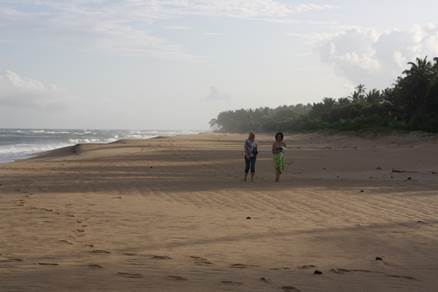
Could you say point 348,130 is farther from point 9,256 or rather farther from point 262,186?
point 9,256

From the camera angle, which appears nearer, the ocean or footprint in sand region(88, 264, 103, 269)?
footprint in sand region(88, 264, 103, 269)

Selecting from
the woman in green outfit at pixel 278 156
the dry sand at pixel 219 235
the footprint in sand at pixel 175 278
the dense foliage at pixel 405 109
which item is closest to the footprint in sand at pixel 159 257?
the dry sand at pixel 219 235

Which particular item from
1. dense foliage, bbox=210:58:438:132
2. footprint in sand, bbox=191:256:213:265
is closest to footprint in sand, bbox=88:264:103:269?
footprint in sand, bbox=191:256:213:265

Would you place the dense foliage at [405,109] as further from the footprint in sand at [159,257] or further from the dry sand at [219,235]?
the footprint in sand at [159,257]

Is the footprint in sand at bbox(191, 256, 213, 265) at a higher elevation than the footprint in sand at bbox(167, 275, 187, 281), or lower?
lower

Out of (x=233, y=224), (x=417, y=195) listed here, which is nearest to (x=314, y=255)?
(x=233, y=224)

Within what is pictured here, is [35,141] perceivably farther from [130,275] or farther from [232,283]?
[232,283]

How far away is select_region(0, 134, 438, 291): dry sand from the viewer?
6.03 m

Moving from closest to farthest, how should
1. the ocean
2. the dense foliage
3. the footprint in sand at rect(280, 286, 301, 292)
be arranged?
the footprint in sand at rect(280, 286, 301, 292) → the ocean → the dense foliage

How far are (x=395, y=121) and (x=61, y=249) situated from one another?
2059 inches

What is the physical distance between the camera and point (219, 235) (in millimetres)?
8664

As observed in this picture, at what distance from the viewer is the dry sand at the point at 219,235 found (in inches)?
237

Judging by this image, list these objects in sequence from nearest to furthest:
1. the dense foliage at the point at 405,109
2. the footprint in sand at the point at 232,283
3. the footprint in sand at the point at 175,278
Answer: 1. the footprint in sand at the point at 232,283
2. the footprint in sand at the point at 175,278
3. the dense foliage at the point at 405,109

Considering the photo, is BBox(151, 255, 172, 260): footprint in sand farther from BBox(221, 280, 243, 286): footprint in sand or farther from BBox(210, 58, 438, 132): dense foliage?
BBox(210, 58, 438, 132): dense foliage
